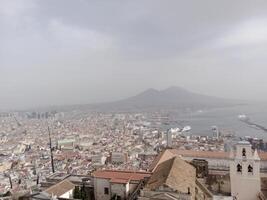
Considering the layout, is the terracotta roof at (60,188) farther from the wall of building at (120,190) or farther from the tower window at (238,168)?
the tower window at (238,168)

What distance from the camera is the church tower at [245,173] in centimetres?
1382

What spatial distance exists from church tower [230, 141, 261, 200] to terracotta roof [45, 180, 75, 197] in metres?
6.95

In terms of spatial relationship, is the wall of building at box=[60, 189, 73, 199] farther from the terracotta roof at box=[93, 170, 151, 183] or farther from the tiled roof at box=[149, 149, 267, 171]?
the tiled roof at box=[149, 149, 267, 171]

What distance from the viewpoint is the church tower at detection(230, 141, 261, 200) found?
45.3ft

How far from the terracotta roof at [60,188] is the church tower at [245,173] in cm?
695

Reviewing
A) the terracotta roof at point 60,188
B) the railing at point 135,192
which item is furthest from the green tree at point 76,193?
the railing at point 135,192

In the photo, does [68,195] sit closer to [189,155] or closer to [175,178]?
[175,178]

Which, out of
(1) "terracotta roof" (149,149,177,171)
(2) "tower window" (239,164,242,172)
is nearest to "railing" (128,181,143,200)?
(1) "terracotta roof" (149,149,177,171)

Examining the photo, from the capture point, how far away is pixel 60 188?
1432 centimetres

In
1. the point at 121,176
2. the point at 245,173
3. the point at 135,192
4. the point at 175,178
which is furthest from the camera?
the point at 121,176

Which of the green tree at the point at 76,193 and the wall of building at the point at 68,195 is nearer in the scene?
the wall of building at the point at 68,195

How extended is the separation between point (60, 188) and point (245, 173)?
776cm

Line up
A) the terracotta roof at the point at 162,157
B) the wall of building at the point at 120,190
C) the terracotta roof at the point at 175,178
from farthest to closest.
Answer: the terracotta roof at the point at 162,157
the wall of building at the point at 120,190
the terracotta roof at the point at 175,178

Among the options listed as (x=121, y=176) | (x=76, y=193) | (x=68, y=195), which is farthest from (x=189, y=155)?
(x=68, y=195)
